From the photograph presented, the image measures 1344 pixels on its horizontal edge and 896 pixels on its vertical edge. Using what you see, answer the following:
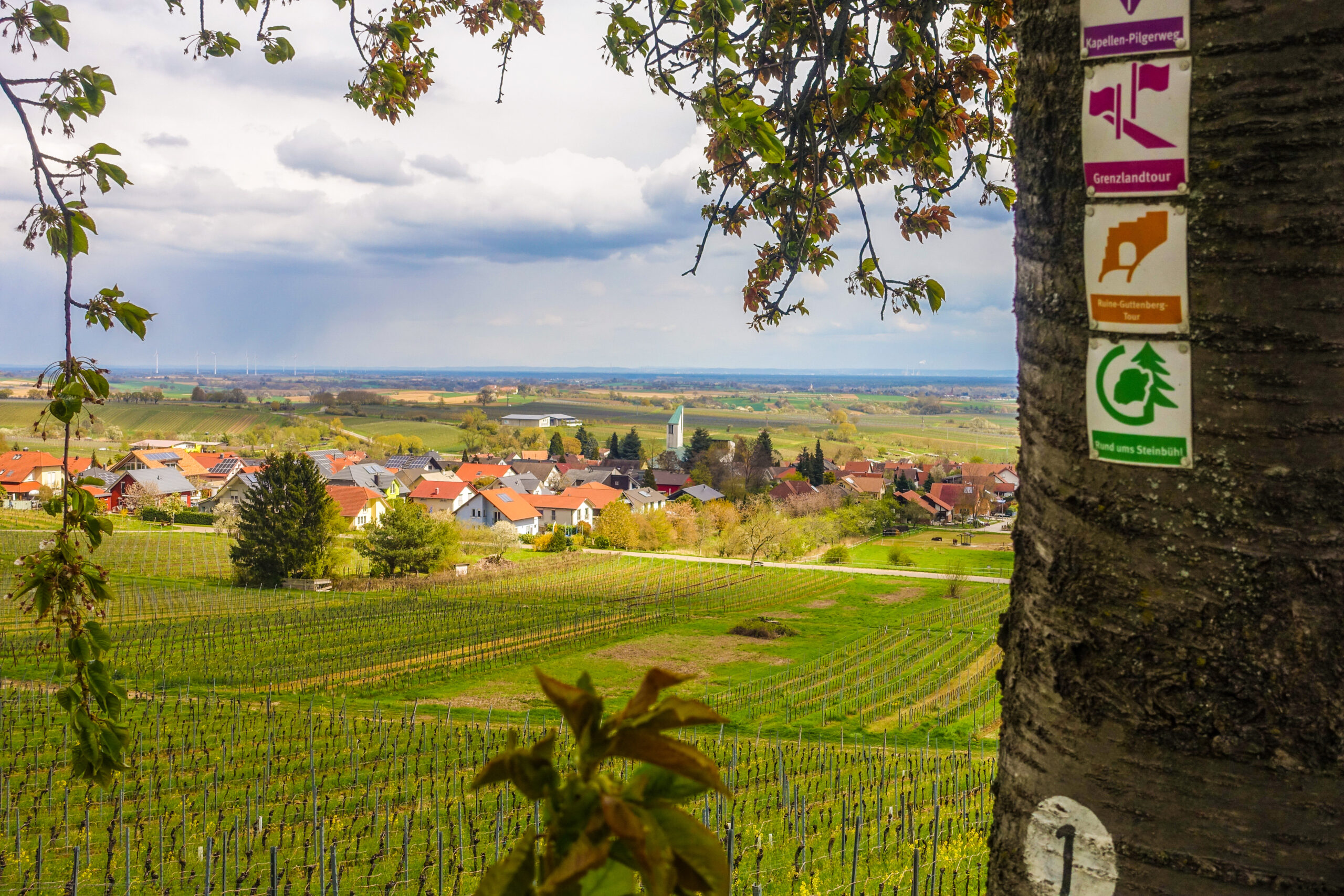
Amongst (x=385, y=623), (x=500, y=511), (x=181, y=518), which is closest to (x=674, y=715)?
(x=385, y=623)

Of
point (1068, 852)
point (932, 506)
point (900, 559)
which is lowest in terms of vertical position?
point (900, 559)

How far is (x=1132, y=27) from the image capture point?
841 mm

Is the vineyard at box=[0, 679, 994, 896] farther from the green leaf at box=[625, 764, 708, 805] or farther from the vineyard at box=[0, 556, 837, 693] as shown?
the green leaf at box=[625, 764, 708, 805]

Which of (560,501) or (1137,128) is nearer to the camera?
(1137,128)

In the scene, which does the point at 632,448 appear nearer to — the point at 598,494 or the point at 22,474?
the point at 598,494

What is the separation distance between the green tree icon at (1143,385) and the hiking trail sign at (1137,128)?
16 cm

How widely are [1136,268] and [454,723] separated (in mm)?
21036

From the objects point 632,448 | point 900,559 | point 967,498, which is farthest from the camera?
point 632,448

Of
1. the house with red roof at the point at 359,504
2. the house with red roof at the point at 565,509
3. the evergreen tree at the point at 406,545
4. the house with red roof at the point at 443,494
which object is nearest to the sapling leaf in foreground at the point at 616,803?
the evergreen tree at the point at 406,545

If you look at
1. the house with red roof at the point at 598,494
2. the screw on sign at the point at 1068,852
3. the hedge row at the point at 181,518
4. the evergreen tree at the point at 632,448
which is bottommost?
the hedge row at the point at 181,518

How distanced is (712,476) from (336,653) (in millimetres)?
46462

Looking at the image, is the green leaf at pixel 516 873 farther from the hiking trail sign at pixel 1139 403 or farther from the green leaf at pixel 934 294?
A: the green leaf at pixel 934 294

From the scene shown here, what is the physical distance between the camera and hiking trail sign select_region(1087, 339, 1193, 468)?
810 mm

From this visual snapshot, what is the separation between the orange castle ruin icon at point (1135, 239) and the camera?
82 centimetres
